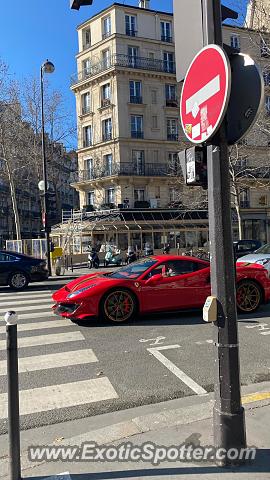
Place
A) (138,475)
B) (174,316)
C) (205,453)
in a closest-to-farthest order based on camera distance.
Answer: (138,475) < (205,453) < (174,316)

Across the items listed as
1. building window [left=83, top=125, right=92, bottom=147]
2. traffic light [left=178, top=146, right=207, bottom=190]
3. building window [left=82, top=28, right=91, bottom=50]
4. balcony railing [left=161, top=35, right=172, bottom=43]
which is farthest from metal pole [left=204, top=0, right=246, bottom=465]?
building window [left=82, top=28, right=91, bottom=50]

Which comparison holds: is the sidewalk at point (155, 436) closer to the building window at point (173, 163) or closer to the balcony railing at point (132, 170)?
the building window at point (173, 163)

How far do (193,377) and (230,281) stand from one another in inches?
102

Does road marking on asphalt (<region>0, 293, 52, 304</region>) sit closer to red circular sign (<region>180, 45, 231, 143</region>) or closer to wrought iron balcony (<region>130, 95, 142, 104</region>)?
red circular sign (<region>180, 45, 231, 143</region>)

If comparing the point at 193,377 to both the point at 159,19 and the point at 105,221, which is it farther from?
the point at 159,19

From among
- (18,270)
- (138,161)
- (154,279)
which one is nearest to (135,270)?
(154,279)

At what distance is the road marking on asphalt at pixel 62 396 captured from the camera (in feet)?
14.7

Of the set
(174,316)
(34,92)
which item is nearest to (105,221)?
(34,92)

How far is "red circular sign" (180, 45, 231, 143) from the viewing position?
9.27 ft

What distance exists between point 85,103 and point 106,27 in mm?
6876

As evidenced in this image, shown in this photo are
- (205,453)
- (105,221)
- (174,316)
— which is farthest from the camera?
(105,221)

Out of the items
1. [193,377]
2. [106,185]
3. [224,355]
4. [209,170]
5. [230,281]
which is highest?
[106,185]

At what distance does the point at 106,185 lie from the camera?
3812 cm

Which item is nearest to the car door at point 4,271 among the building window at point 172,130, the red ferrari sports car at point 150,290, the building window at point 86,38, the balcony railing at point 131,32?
the red ferrari sports car at point 150,290
